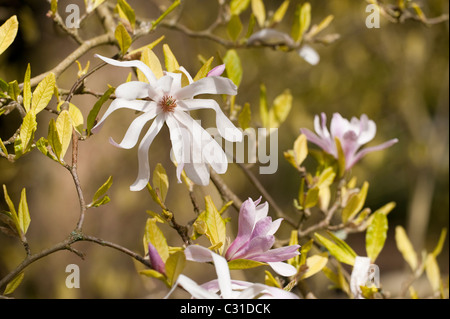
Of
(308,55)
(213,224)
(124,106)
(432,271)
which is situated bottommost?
(432,271)

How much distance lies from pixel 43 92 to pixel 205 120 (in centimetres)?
104

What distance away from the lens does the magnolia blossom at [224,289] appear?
36 centimetres

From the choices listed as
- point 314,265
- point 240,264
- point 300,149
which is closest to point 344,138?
point 300,149

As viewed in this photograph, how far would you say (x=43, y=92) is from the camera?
441 mm

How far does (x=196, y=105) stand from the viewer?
1.37 feet

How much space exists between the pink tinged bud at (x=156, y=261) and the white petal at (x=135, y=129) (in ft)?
0.28

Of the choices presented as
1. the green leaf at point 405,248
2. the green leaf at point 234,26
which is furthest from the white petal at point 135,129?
the green leaf at point 405,248

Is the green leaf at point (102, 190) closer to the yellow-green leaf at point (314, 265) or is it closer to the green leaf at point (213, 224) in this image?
the green leaf at point (213, 224)

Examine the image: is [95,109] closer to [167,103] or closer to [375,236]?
[167,103]

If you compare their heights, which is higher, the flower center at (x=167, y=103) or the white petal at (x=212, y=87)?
the white petal at (x=212, y=87)

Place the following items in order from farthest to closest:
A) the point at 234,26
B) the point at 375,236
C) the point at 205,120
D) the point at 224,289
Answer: the point at 205,120
the point at 234,26
the point at 375,236
the point at 224,289

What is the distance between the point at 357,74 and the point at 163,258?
143 centimetres
